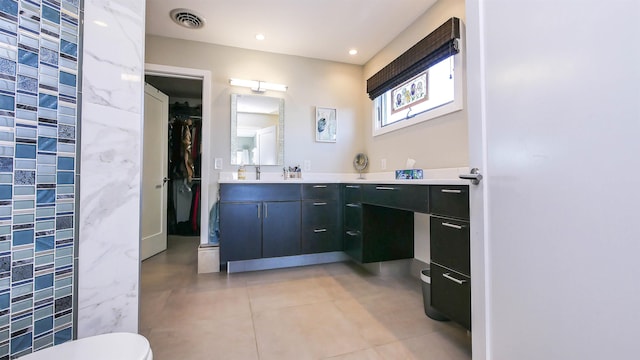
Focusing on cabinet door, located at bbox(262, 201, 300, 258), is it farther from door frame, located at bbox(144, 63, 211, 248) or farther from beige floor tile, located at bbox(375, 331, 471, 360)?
beige floor tile, located at bbox(375, 331, 471, 360)

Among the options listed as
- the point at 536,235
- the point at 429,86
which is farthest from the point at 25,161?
the point at 429,86

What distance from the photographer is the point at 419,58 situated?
2.33m

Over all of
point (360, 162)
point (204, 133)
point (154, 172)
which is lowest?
point (154, 172)

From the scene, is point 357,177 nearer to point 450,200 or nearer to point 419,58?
point 419,58

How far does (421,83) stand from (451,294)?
6.16 ft

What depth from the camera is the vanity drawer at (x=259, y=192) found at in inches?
98.2

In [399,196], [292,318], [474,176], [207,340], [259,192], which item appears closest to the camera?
[474,176]

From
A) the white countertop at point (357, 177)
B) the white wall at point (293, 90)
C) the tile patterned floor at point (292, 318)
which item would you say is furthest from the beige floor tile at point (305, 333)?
the white wall at point (293, 90)

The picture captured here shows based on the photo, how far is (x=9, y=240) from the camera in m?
0.83

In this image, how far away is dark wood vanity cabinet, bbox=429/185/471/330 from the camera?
4.29 ft

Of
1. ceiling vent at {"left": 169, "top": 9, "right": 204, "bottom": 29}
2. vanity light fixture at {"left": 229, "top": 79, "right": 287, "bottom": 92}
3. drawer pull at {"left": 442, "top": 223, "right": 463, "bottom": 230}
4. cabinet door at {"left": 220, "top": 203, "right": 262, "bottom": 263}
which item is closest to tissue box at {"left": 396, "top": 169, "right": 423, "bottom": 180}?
drawer pull at {"left": 442, "top": 223, "right": 463, "bottom": 230}

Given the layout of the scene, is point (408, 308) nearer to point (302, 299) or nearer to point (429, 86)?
point (302, 299)

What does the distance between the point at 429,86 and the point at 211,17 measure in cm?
212

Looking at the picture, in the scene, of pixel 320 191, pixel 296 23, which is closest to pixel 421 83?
pixel 296 23
